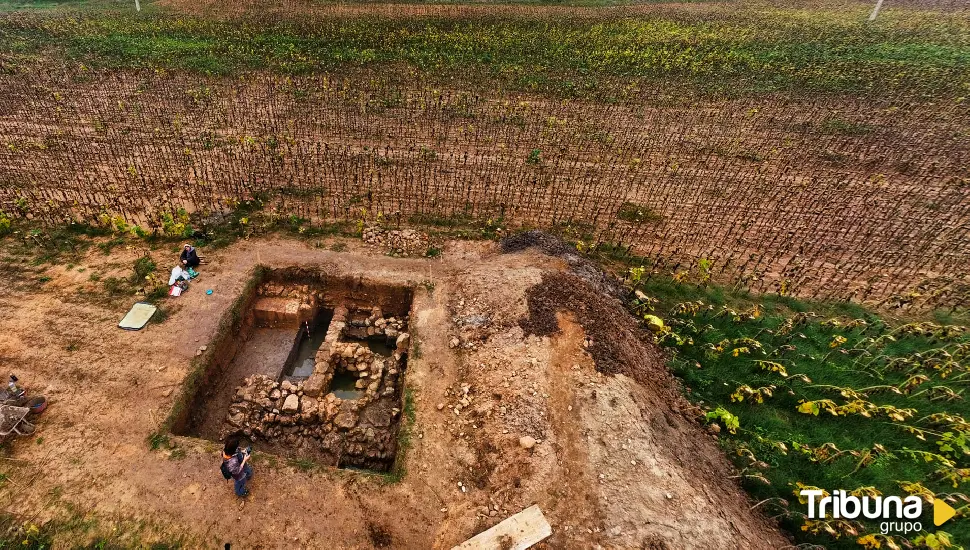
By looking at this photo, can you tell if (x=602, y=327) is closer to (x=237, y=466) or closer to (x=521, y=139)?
(x=237, y=466)

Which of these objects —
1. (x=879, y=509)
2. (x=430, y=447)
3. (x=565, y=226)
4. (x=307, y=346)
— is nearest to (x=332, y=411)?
(x=430, y=447)

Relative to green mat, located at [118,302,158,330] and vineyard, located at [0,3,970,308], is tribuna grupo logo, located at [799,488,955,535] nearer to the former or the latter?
vineyard, located at [0,3,970,308]

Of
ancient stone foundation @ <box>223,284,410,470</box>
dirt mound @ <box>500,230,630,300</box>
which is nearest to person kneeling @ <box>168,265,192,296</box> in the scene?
ancient stone foundation @ <box>223,284,410,470</box>

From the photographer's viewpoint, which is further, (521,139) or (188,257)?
(521,139)

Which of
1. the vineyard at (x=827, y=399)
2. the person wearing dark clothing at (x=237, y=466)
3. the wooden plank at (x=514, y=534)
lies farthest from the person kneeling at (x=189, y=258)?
the vineyard at (x=827, y=399)

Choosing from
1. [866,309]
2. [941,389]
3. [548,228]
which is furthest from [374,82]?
[941,389]
